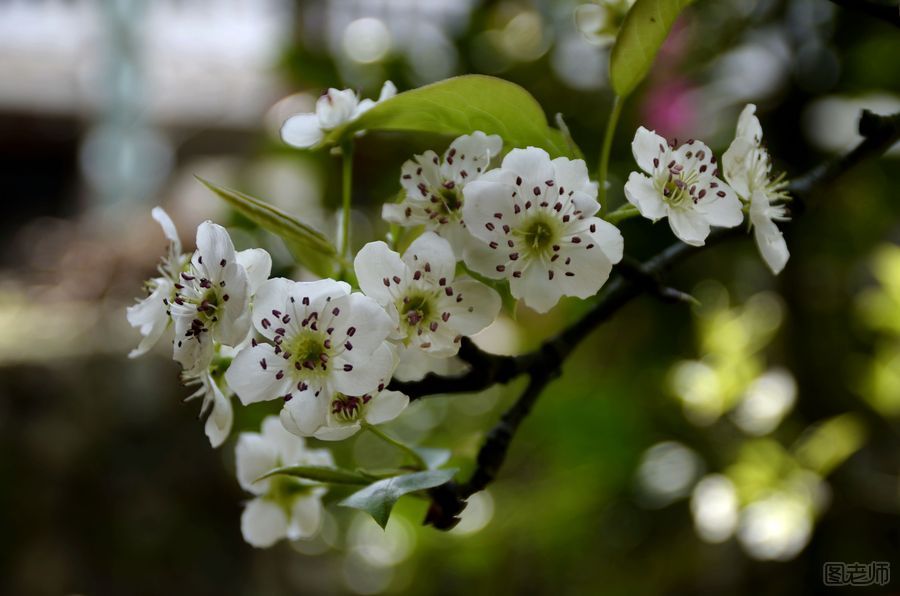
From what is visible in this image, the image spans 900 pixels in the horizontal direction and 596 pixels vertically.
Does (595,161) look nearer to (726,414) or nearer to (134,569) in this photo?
(726,414)

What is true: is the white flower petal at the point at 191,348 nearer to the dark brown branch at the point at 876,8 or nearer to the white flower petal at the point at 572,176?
the white flower petal at the point at 572,176

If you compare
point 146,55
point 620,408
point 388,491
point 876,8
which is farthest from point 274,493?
point 146,55

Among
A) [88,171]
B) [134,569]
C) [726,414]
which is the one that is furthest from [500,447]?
[88,171]

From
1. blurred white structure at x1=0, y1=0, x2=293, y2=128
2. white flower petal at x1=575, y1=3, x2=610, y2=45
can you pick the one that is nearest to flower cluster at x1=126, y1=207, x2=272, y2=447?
white flower petal at x1=575, y1=3, x2=610, y2=45

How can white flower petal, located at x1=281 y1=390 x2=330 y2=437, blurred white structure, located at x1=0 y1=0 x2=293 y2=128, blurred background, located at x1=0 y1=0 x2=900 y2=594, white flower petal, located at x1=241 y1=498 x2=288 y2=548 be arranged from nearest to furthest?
white flower petal, located at x1=281 y1=390 x2=330 y2=437 → white flower petal, located at x1=241 y1=498 x2=288 y2=548 → blurred background, located at x1=0 y1=0 x2=900 y2=594 → blurred white structure, located at x1=0 y1=0 x2=293 y2=128

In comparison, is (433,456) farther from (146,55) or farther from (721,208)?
(146,55)

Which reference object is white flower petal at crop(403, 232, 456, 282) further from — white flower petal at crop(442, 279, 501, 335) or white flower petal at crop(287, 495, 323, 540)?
white flower petal at crop(287, 495, 323, 540)
